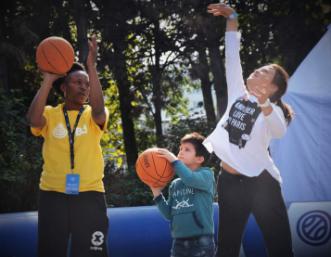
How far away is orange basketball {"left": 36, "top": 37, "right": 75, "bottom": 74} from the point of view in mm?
3645

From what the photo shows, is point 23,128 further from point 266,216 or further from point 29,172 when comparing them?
point 266,216

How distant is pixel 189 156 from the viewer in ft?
13.1

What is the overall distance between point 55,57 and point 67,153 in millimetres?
726

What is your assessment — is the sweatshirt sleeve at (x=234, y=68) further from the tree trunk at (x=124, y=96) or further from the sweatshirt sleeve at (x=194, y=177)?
the tree trunk at (x=124, y=96)

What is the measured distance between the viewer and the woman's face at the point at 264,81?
3736 millimetres

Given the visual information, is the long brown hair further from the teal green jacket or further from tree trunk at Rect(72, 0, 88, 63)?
tree trunk at Rect(72, 0, 88, 63)

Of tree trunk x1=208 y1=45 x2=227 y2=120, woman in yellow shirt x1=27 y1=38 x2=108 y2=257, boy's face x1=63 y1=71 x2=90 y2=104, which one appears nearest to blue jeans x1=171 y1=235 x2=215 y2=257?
woman in yellow shirt x1=27 y1=38 x2=108 y2=257

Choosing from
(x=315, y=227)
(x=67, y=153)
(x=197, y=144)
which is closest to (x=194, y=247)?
(x=197, y=144)

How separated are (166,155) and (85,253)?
38.4 inches

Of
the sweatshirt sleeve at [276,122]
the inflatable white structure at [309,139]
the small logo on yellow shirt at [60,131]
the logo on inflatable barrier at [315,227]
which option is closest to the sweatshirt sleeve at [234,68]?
the sweatshirt sleeve at [276,122]

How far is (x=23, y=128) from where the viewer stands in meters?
8.94

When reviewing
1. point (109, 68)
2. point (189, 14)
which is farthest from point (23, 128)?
point (189, 14)

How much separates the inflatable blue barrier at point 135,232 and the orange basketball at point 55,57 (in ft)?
6.88

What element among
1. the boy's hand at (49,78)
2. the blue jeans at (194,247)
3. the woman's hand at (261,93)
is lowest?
the blue jeans at (194,247)
